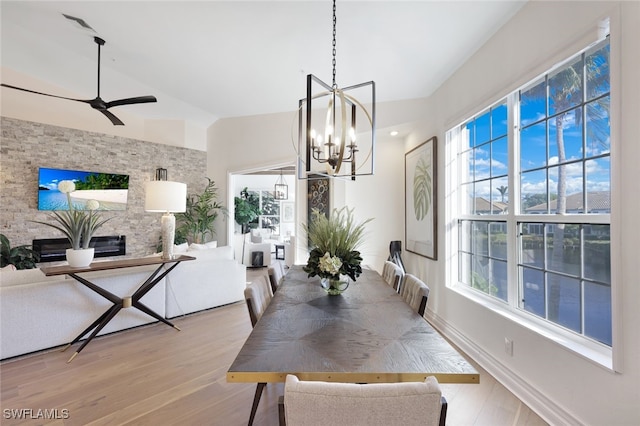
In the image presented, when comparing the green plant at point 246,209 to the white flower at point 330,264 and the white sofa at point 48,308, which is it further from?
the white flower at point 330,264

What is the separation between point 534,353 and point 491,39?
242cm

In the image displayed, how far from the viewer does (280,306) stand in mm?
1745

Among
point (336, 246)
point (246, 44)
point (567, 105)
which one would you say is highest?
point (246, 44)

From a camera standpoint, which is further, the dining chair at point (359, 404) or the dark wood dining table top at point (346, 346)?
the dark wood dining table top at point (346, 346)

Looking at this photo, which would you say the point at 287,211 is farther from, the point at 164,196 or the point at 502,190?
the point at 502,190

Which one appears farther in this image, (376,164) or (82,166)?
(82,166)

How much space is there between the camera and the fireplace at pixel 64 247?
504 centimetres

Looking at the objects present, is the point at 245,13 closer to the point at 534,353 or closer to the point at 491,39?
the point at 491,39

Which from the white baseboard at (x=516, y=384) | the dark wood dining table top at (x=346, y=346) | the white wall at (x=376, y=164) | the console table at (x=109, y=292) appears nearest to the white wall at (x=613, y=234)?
the white baseboard at (x=516, y=384)

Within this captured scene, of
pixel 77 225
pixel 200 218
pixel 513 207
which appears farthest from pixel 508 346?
pixel 200 218

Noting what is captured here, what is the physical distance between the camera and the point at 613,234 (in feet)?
4.66

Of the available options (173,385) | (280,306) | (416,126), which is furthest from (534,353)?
(416,126)

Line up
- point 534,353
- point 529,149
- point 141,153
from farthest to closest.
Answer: point 141,153, point 529,149, point 534,353

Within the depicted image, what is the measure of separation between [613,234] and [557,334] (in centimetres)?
77
